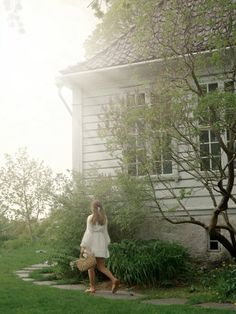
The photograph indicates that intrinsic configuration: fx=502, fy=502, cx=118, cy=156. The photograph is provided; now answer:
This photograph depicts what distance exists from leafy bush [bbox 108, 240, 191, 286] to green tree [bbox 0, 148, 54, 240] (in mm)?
17331

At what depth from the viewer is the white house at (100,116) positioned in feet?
35.4

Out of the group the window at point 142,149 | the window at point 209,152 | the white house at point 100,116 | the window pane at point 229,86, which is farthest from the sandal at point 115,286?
the window pane at point 229,86

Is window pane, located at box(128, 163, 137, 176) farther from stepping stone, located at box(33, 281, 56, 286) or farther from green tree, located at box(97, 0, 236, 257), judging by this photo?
stepping stone, located at box(33, 281, 56, 286)

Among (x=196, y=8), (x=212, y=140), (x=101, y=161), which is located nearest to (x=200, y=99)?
(x=196, y=8)

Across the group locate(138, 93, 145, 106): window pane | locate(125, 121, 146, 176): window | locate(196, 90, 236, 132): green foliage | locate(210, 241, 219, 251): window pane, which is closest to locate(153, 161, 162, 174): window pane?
locate(125, 121, 146, 176): window

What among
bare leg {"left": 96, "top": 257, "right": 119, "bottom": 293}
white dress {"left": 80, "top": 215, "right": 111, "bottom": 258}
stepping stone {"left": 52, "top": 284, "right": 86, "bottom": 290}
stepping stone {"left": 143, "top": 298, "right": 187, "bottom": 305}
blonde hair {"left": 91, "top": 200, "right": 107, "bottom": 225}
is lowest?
stepping stone {"left": 143, "top": 298, "right": 187, "bottom": 305}

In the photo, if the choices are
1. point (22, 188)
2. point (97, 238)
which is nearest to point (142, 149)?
point (97, 238)

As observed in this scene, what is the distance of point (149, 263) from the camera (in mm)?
8719

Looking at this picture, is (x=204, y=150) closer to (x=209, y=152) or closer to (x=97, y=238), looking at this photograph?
(x=209, y=152)

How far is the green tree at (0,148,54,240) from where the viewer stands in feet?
87.1

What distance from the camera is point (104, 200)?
10320mm

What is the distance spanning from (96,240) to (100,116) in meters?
3.31

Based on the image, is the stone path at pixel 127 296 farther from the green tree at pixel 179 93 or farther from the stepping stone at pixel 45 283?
the green tree at pixel 179 93

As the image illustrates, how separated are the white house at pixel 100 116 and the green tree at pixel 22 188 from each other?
1407 cm
